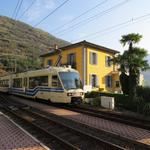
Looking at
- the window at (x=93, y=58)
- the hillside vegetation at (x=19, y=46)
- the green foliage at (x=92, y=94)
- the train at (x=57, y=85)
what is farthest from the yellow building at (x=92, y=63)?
the hillside vegetation at (x=19, y=46)

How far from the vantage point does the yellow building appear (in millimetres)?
30188

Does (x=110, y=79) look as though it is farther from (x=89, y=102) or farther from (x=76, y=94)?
(x=76, y=94)

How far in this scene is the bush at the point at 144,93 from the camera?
57.1ft

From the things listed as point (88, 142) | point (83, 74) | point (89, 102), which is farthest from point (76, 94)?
point (83, 74)

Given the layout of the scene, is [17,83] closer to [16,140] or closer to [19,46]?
[16,140]

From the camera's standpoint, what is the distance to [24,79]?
2562cm

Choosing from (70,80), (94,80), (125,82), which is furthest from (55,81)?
(94,80)

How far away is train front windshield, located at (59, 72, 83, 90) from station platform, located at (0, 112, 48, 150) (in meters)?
7.88

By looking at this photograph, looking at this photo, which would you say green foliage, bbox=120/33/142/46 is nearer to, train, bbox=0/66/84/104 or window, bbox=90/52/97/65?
train, bbox=0/66/84/104

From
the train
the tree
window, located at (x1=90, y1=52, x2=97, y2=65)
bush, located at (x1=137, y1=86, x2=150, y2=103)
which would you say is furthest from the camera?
window, located at (x1=90, y1=52, x2=97, y2=65)

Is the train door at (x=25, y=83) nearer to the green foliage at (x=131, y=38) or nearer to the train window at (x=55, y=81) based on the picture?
the train window at (x=55, y=81)

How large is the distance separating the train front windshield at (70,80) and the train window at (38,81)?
2048 mm

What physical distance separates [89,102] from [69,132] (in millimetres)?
10988

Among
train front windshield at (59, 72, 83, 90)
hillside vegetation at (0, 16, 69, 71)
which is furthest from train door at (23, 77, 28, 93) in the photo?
hillside vegetation at (0, 16, 69, 71)
